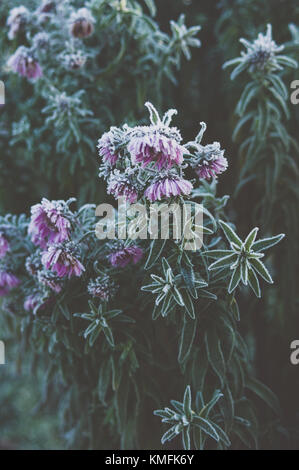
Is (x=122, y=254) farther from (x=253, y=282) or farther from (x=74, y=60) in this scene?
(x=74, y=60)

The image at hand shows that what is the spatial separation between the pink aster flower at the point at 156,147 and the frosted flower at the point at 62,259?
261mm

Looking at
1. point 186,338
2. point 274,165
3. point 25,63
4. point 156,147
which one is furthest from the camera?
point 274,165

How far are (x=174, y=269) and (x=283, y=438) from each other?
695 mm

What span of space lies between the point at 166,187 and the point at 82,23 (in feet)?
2.27

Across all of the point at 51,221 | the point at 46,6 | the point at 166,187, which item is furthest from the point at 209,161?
the point at 46,6

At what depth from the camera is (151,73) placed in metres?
1.57

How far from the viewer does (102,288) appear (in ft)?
3.71

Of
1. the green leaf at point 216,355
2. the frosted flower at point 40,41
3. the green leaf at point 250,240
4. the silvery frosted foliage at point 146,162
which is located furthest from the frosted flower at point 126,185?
the frosted flower at point 40,41

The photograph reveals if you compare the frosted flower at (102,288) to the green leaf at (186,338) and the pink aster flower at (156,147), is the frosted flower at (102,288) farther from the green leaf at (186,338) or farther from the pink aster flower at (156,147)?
the pink aster flower at (156,147)

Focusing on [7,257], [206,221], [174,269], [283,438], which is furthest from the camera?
[283,438]

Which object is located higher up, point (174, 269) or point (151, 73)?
point (151, 73)

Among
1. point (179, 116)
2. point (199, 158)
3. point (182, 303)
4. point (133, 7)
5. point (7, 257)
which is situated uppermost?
point (133, 7)

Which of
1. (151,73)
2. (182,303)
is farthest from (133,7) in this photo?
(182,303)
